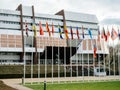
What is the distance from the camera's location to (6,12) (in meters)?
92.6

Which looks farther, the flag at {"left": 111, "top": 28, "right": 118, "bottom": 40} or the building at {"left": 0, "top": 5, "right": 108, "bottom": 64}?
the building at {"left": 0, "top": 5, "right": 108, "bottom": 64}

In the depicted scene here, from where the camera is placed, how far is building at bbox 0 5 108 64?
82194 mm

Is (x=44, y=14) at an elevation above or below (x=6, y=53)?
above

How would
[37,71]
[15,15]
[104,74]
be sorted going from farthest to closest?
1. [15,15]
2. [104,74]
3. [37,71]

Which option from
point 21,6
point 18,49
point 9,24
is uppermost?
point 21,6

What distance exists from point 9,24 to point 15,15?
11.4 ft

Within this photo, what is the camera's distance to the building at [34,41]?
270 feet

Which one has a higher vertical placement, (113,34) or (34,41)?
(113,34)

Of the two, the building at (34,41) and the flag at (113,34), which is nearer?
the flag at (113,34)

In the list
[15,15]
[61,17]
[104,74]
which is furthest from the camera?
[61,17]

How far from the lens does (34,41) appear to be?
8656cm

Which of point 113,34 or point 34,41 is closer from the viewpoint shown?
point 113,34

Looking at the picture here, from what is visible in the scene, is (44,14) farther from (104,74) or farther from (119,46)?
(104,74)

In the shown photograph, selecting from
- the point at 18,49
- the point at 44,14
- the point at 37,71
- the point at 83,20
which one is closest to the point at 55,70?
the point at 37,71
